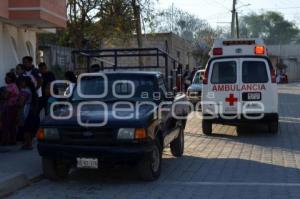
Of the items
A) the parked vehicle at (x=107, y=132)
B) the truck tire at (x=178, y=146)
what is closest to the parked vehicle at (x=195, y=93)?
the truck tire at (x=178, y=146)

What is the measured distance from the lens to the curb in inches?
340

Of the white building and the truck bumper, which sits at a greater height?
the white building

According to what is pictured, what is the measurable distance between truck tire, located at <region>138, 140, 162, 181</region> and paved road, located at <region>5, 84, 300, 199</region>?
13 centimetres

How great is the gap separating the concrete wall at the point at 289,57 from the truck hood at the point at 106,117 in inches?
2412

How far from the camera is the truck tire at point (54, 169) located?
9367mm

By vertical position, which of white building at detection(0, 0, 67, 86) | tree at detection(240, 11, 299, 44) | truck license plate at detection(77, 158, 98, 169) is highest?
tree at detection(240, 11, 299, 44)

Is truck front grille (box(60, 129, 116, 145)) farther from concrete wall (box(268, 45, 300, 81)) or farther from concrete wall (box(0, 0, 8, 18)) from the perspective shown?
concrete wall (box(268, 45, 300, 81))

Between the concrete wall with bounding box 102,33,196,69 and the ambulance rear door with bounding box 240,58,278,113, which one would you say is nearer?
the ambulance rear door with bounding box 240,58,278,113

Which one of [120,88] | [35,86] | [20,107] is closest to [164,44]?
[35,86]

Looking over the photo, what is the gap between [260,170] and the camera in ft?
34.3

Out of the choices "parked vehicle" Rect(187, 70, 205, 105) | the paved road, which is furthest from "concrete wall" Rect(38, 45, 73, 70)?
the paved road

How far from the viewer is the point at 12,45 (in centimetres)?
1594

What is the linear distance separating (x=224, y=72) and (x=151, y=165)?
7.24 m

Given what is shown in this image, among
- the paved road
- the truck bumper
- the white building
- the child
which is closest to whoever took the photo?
the paved road
